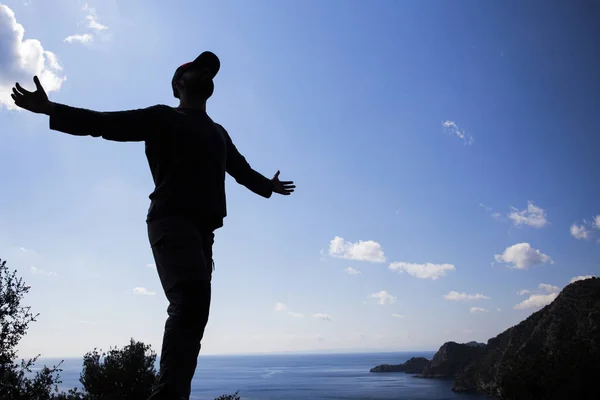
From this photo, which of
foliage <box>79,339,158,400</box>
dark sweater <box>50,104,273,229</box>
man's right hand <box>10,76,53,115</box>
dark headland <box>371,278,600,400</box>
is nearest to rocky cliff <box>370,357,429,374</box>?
A: dark headland <box>371,278,600,400</box>

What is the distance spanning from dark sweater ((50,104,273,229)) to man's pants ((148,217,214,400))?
0.12 meters

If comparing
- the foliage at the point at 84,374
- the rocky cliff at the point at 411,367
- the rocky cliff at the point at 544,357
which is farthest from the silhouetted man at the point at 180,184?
the rocky cliff at the point at 411,367

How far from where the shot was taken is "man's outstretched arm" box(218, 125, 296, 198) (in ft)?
11.3

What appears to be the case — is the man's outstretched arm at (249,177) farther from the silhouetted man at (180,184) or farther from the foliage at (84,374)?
the foliage at (84,374)

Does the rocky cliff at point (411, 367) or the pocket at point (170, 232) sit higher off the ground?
the pocket at point (170, 232)

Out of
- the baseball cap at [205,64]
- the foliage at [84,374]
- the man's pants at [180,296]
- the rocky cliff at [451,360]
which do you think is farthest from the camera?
the rocky cliff at [451,360]

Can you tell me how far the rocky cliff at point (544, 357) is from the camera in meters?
42.6

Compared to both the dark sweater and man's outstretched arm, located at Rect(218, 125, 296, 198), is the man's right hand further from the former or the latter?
man's outstretched arm, located at Rect(218, 125, 296, 198)

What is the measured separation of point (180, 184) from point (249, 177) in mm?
1089

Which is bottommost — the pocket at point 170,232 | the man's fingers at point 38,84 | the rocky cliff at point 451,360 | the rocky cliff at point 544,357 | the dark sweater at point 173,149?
the rocky cliff at point 451,360

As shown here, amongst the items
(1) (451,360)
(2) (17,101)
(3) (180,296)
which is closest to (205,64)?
(2) (17,101)

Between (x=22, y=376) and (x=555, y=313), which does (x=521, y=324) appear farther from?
(x=22, y=376)

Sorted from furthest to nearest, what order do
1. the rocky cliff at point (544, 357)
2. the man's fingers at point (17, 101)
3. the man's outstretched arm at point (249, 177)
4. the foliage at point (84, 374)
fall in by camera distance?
the rocky cliff at point (544, 357) < the foliage at point (84, 374) < the man's outstretched arm at point (249, 177) < the man's fingers at point (17, 101)

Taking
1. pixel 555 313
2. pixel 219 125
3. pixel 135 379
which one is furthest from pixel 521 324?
pixel 219 125
